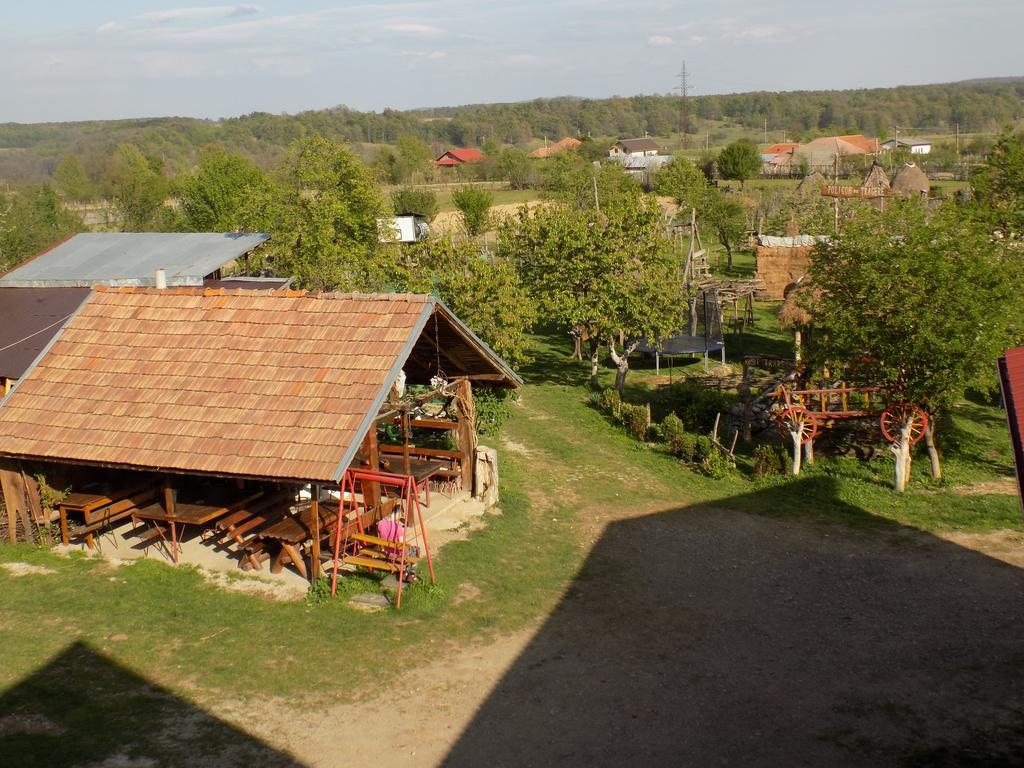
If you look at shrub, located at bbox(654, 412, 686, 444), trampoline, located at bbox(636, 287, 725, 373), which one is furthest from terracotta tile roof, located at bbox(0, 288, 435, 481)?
trampoline, located at bbox(636, 287, 725, 373)

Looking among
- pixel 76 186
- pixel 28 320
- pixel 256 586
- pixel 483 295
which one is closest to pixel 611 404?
pixel 483 295

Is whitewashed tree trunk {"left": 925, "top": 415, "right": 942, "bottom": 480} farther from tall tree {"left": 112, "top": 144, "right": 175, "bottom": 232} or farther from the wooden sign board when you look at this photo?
tall tree {"left": 112, "top": 144, "right": 175, "bottom": 232}

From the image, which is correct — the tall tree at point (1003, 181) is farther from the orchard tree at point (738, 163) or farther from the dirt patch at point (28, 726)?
the orchard tree at point (738, 163)

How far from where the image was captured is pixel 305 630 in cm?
1188

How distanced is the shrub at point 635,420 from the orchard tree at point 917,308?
14.5ft

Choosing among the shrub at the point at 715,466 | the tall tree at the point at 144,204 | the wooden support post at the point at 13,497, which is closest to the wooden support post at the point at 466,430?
the shrub at the point at 715,466

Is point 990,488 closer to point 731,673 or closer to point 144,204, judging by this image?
point 731,673

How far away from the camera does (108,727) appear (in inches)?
380

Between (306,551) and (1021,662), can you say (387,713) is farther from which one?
(1021,662)

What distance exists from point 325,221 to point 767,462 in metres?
14.5

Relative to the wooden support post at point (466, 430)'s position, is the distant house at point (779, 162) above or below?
above

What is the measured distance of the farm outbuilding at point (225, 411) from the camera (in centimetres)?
1251

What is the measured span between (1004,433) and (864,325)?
20.5 ft

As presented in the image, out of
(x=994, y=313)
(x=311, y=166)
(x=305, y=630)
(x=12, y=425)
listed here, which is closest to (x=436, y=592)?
(x=305, y=630)
